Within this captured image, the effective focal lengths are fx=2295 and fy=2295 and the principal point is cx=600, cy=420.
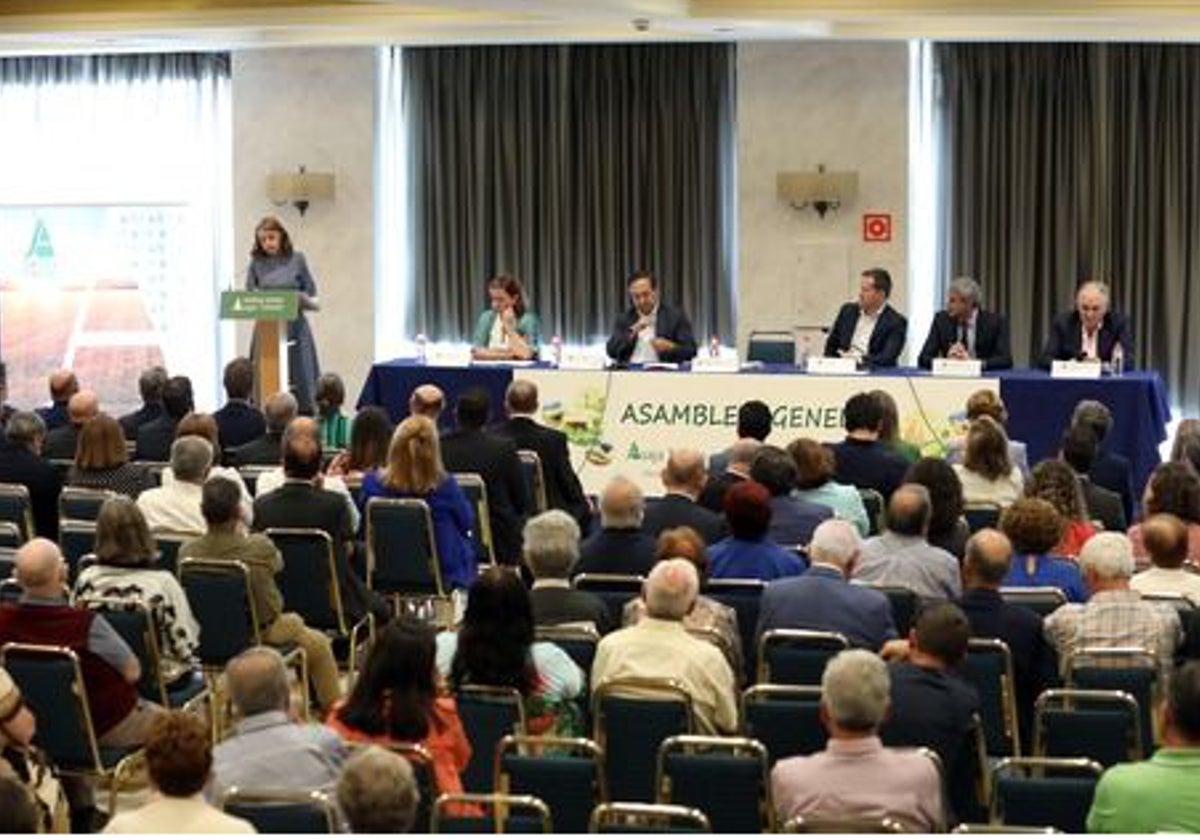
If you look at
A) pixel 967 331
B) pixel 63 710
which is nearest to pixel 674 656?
pixel 63 710

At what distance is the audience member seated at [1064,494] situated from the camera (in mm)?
8531

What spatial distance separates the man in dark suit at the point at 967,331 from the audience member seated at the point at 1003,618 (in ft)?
20.2

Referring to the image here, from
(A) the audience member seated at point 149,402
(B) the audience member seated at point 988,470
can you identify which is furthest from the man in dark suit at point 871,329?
(A) the audience member seated at point 149,402

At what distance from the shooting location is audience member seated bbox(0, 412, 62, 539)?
397 inches

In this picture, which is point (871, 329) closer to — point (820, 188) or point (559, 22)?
point (820, 188)

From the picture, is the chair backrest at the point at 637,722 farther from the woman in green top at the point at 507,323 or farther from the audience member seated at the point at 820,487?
the woman in green top at the point at 507,323

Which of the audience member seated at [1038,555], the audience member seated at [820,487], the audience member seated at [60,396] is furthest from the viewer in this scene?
the audience member seated at [60,396]

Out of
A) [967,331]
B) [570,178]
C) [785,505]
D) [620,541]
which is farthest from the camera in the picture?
[570,178]

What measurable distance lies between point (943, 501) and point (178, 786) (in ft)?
13.1

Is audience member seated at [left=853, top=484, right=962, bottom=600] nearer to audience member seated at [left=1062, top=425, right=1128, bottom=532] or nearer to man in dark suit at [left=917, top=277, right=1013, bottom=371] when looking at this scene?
audience member seated at [left=1062, top=425, right=1128, bottom=532]

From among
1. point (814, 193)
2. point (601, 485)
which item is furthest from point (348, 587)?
point (814, 193)

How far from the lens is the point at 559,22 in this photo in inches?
591

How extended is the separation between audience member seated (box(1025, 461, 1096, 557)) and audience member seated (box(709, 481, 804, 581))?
3.64ft

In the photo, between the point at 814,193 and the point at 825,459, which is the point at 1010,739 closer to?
the point at 825,459
